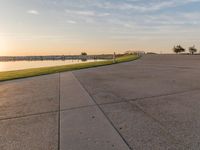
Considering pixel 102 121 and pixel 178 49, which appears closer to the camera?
pixel 102 121

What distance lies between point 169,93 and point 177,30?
42.8m

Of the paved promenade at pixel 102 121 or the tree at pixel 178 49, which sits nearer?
the paved promenade at pixel 102 121

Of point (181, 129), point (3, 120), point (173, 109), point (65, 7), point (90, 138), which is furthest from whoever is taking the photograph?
point (65, 7)

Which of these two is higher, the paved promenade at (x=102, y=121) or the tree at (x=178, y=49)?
the tree at (x=178, y=49)

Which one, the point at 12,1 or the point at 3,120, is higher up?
the point at 12,1

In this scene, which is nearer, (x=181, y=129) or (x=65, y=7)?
(x=181, y=129)

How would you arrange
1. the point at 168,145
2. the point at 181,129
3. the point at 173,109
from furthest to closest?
the point at 173,109 < the point at 181,129 < the point at 168,145

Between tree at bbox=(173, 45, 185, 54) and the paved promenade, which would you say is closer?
the paved promenade

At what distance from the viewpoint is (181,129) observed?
294 cm

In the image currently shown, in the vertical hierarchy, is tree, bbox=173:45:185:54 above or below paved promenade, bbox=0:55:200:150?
above

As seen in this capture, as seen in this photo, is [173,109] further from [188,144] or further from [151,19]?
[151,19]

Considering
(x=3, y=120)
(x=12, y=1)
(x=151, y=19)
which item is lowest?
(x=3, y=120)

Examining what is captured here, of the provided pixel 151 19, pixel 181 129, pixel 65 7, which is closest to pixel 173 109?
pixel 181 129

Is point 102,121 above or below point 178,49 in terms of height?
below
